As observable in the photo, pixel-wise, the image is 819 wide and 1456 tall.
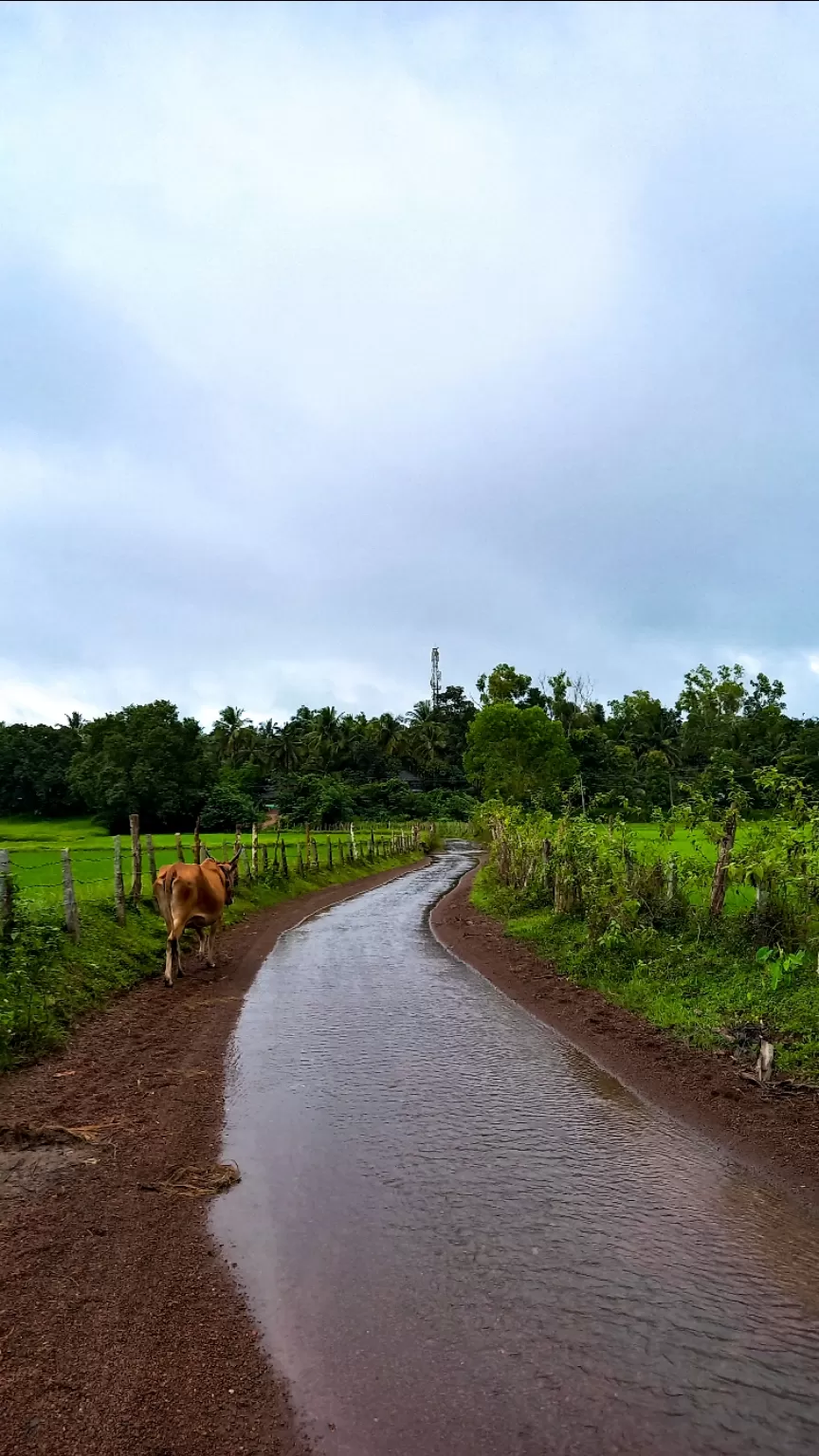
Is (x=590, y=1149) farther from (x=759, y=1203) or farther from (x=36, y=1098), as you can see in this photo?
(x=36, y=1098)

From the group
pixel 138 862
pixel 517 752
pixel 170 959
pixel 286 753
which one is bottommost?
pixel 170 959

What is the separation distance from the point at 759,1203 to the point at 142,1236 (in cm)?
393

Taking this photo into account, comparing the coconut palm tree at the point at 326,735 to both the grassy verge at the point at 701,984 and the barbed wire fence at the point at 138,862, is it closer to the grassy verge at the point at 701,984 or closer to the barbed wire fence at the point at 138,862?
the barbed wire fence at the point at 138,862

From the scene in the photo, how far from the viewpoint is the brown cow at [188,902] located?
41.8ft

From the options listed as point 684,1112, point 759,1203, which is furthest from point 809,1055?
point 759,1203

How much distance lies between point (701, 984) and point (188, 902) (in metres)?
7.33

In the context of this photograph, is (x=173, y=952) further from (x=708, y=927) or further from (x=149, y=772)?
(x=149, y=772)

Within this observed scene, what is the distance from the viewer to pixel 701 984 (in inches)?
410

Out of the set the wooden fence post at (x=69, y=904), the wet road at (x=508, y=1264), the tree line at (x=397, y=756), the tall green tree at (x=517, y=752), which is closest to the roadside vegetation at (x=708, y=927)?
the wet road at (x=508, y=1264)

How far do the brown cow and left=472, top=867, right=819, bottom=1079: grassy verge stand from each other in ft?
18.4

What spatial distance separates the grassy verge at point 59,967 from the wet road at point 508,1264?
83.4 inches

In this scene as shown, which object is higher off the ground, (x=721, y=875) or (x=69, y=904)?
(x=721, y=875)

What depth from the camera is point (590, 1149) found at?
650 centimetres

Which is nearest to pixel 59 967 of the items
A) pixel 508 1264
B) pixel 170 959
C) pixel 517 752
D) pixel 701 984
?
pixel 170 959
